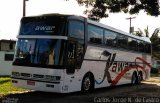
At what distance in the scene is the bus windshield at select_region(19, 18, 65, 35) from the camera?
50.7 ft

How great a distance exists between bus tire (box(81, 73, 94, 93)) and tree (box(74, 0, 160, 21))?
3626 millimetres

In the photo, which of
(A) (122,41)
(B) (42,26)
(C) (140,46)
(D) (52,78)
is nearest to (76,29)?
(B) (42,26)

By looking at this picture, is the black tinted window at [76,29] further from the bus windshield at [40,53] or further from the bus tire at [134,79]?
the bus tire at [134,79]

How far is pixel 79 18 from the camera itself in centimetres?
1645


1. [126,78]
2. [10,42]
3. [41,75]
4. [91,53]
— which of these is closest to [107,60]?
[91,53]

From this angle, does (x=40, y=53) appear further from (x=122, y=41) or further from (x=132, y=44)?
(x=132, y=44)

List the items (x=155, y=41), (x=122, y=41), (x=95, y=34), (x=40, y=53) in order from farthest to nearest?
(x=155, y=41)
(x=122, y=41)
(x=95, y=34)
(x=40, y=53)

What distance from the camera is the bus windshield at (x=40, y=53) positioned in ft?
49.6

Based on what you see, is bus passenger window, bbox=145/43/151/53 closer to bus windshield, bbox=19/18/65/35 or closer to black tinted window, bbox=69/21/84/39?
black tinted window, bbox=69/21/84/39

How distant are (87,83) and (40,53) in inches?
122

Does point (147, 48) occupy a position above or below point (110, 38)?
below

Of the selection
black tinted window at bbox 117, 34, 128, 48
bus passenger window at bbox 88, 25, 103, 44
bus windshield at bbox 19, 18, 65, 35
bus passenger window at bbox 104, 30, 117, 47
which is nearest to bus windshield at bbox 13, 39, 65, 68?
bus windshield at bbox 19, 18, 65, 35

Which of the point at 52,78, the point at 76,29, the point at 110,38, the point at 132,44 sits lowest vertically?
the point at 52,78

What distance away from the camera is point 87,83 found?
17.4 m
